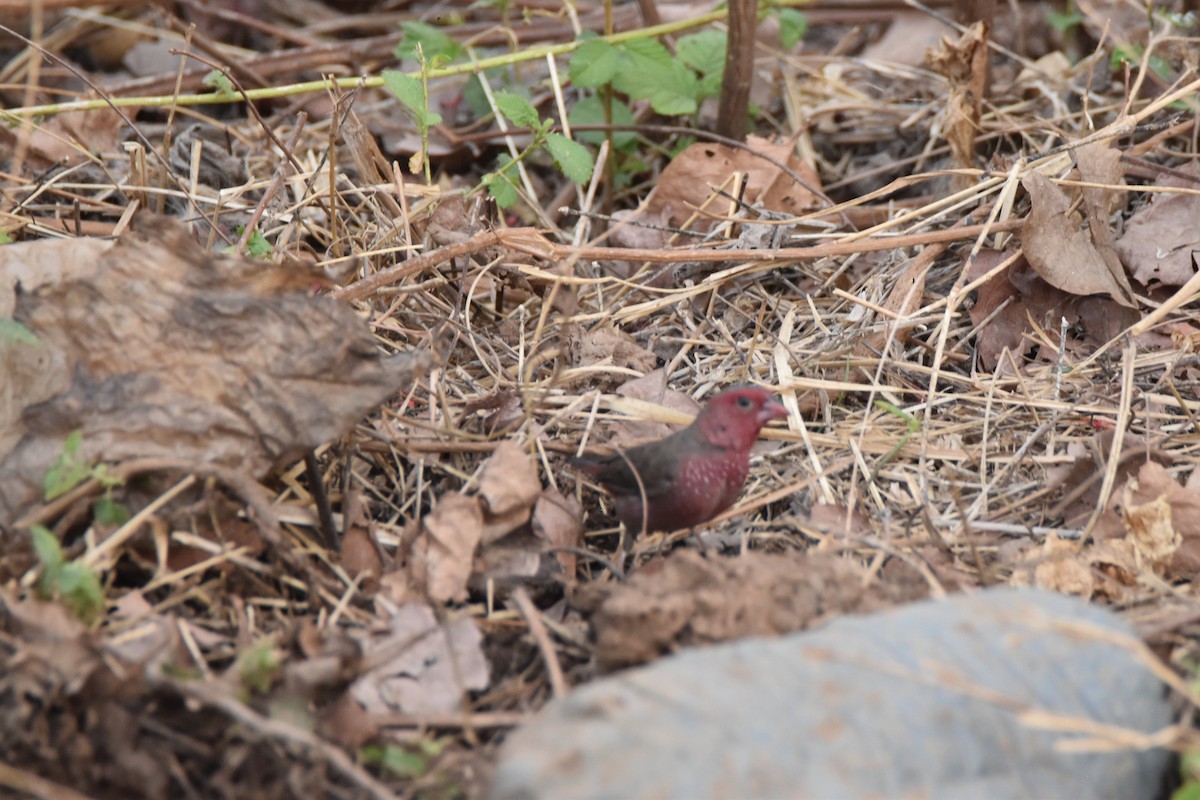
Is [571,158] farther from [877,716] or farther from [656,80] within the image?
[877,716]

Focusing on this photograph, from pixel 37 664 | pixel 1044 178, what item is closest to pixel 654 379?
pixel 1044 178

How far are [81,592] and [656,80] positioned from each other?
2988 mm

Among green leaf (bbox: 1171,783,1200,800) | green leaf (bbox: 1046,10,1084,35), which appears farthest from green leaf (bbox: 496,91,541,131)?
green leaf (bbox: 1046,10,1084,35)

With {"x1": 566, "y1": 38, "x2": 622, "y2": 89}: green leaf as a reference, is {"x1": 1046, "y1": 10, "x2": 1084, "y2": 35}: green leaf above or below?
below

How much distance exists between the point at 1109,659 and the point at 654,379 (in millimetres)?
1738

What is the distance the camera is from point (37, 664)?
2217 mm

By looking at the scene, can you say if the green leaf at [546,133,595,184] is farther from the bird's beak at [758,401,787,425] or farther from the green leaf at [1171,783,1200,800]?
the green leaf at [1171,783,1200,800]

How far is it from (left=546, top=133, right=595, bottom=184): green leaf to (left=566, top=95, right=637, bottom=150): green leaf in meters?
0.97

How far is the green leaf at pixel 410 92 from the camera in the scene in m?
3.49

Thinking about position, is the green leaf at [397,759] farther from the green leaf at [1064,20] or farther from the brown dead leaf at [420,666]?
the green leaf at [1064,20]

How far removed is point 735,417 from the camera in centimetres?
309

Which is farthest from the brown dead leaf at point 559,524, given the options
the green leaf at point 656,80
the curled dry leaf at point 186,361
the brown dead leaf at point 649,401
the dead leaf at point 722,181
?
the green leaf at point 656,80

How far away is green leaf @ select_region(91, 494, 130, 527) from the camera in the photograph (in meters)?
2.59

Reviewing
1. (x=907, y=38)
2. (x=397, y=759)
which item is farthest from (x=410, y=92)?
(x=907, y=38)
